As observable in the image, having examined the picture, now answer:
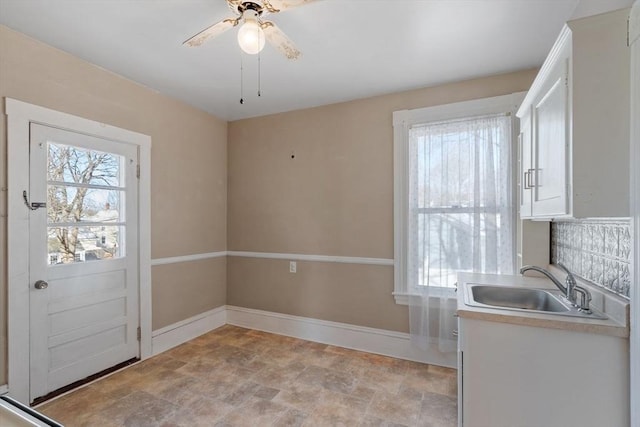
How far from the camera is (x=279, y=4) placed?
165cm

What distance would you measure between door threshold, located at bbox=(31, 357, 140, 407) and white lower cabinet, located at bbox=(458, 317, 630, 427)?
278 cm

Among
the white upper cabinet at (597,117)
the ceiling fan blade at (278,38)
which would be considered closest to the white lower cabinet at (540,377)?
the white upper cabinet at (597,117)

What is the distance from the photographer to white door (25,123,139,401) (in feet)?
7.30

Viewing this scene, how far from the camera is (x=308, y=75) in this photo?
2709mm

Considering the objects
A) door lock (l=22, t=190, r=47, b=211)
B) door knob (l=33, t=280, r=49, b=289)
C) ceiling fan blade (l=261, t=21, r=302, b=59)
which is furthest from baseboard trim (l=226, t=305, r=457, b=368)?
ceiling fan blade (l=261, t=21, r=302, b=59)

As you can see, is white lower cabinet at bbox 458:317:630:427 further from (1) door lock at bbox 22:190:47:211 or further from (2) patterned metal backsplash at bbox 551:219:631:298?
(1) door lock at bbox 22:190:47:211

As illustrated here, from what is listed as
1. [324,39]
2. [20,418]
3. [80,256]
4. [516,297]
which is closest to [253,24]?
[324,39]

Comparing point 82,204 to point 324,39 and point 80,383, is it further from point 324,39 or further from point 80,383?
point 324,39

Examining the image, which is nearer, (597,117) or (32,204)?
(597,117)

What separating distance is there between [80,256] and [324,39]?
100 inches

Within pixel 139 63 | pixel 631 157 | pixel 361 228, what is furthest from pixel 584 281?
pixel 139 63

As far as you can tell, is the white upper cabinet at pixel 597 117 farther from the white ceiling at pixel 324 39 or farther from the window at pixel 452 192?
the window at pixel 452 192

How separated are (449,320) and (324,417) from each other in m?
1.37

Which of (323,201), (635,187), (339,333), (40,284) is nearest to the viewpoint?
(635,187)
